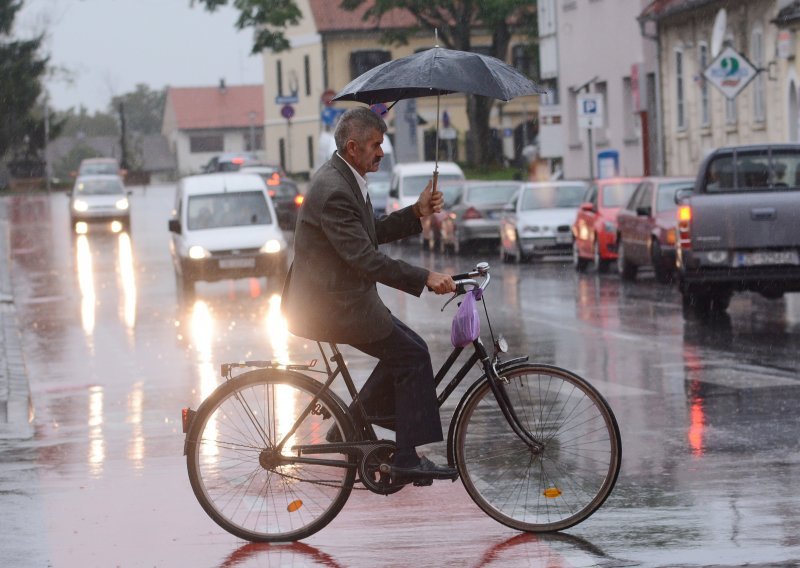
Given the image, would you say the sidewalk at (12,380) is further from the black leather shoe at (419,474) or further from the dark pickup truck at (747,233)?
the dark pickup truck at (747,233)

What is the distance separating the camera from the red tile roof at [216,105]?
522 feet

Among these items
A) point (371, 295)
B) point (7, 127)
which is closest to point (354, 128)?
point (371, 295)

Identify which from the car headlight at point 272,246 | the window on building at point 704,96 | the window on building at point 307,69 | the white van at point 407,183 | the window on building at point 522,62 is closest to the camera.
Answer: the car headlight at point 272,246

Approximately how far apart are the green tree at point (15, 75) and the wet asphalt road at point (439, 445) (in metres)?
65.3

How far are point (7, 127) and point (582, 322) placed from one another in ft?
241

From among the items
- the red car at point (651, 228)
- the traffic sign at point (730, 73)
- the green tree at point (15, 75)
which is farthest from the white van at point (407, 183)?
the green tree at point (15, 75)

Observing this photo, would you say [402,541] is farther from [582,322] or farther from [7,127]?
[7,127]

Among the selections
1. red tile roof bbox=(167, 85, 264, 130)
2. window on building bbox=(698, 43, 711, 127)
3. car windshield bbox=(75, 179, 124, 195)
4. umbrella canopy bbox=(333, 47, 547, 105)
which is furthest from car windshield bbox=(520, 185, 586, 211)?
red tile roof bbox=(167, 85, 264, 130)

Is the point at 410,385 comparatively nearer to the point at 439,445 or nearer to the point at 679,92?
the point at 439,445

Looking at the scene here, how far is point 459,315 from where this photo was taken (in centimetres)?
755

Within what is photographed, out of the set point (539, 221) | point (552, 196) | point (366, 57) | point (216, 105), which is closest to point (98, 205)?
point (552, 196)

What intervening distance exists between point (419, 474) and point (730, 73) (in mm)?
22851

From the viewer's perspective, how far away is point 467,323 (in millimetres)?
7508

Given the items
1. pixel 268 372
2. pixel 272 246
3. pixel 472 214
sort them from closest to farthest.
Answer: pixel 268 372
pixel 272 246
pixel 472 214
